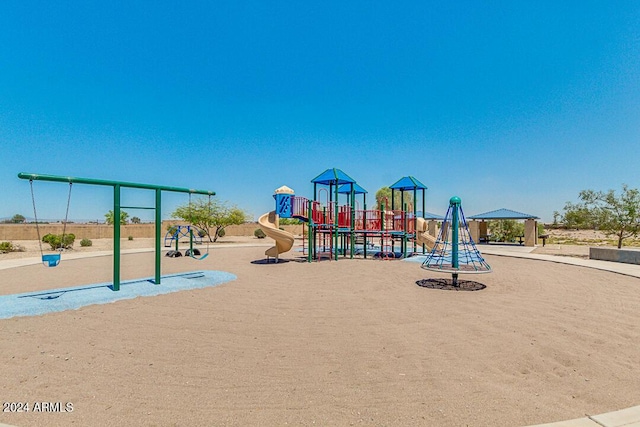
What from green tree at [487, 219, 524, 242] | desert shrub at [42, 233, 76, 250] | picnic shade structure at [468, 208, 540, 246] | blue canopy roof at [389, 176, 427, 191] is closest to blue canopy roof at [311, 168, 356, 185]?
blue canopy roof at [389, 176, 427, 191]

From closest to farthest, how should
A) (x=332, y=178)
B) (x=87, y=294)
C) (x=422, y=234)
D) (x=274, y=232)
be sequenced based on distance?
(x=87, y=294), (x=274, y=232), (x=332, y=178), (x=422, y=234)

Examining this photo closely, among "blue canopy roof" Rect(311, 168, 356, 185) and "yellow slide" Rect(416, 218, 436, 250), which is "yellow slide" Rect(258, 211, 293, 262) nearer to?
"blue canopy roof" Rect(311, 168, 356, 185)

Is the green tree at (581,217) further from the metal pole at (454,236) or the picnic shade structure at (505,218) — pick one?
the metal pole at (454,236)

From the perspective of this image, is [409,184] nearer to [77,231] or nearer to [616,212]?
[616,212]

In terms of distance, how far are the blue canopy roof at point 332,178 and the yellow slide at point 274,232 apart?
385 centimetres

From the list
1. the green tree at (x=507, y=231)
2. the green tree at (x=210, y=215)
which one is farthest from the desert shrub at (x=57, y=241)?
the green tree at (x=507, y=231)

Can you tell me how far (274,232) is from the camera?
15227mm

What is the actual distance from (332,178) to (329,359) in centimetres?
1386

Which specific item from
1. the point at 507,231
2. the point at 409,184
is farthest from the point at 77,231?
the point at 507,231

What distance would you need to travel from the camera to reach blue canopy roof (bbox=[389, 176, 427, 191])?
2011 centimetres

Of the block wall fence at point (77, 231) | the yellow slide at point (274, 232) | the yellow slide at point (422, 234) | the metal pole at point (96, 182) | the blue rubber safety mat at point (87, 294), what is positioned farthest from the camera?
the block wall fence at point (77, 231)

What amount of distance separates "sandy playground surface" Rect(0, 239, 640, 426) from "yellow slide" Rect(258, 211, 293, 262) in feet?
21.1

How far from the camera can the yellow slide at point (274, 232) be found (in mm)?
15266

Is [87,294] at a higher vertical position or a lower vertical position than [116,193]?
lower
